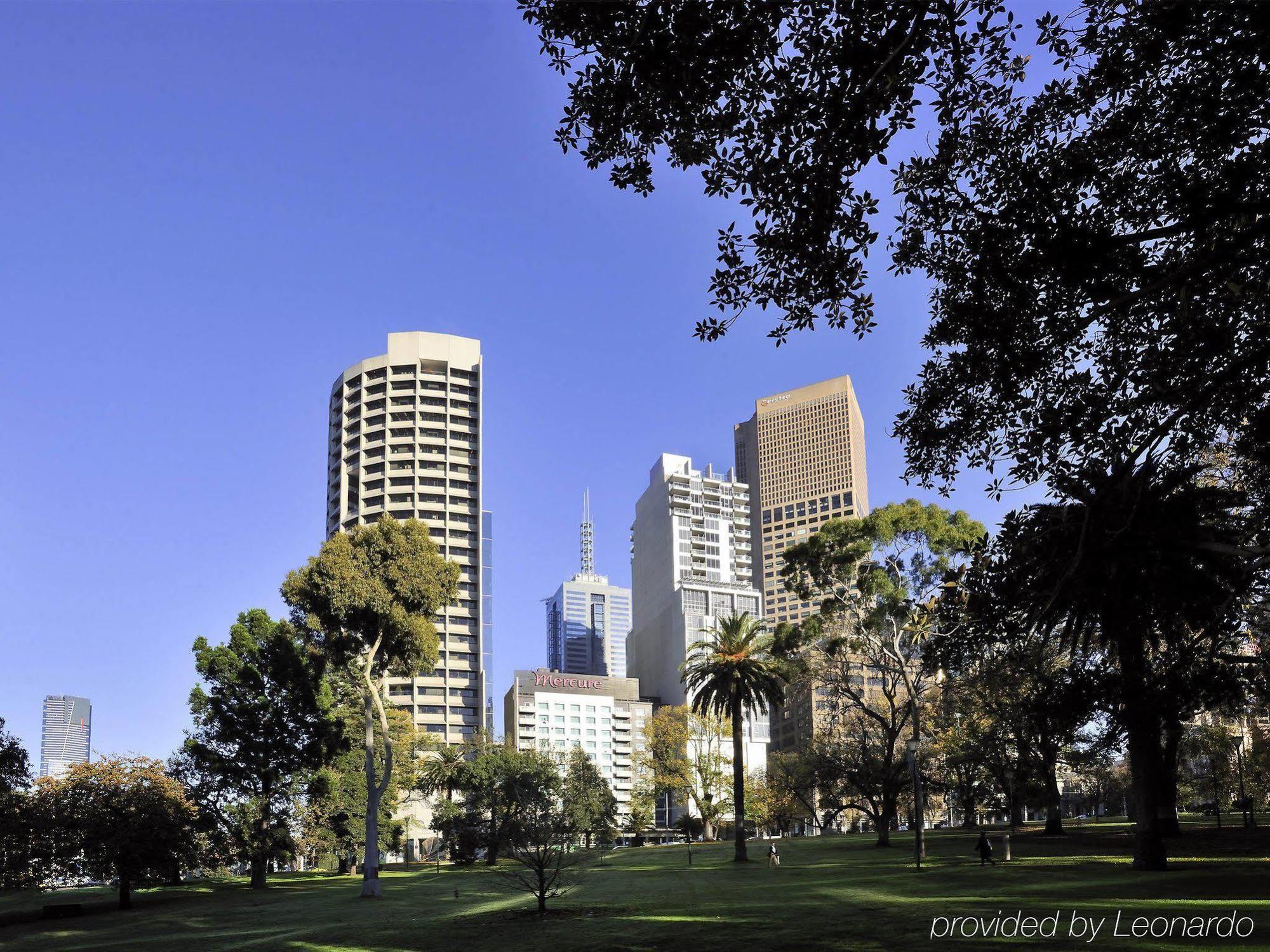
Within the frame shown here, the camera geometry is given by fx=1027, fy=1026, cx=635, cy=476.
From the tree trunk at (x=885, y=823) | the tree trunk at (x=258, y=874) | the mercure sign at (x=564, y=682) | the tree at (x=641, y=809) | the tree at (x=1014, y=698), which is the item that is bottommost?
the tree at (x=641, y=809)

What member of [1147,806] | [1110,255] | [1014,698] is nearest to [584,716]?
[1014,698]

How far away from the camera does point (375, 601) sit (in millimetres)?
48281

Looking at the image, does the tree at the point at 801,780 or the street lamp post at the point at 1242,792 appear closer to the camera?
the street lamp post at the point at 1242,792

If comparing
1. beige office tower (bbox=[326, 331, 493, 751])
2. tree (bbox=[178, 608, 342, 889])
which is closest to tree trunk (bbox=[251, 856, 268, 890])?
tree (bbox=[178, 608, 342, 889])

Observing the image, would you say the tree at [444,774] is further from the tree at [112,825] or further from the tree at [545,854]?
the tree at [545,854]

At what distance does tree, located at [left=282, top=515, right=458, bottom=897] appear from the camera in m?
48.0

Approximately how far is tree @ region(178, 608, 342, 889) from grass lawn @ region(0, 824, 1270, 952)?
498cm

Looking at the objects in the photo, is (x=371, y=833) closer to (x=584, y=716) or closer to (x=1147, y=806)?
(x=1147, y=806)

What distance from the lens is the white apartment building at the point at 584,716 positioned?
17912 centimetres

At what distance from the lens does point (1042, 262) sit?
12734mm

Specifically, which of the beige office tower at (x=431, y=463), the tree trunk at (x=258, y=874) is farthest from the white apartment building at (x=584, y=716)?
the tree trunk at (x=258, y=874)

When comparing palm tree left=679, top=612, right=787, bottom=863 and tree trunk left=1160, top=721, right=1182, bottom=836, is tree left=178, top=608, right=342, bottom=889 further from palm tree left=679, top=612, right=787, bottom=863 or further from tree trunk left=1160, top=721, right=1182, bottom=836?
tree trunk left=1160, top=721, right=1182, bottom=836

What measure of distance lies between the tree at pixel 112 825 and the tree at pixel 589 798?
26.2 metres

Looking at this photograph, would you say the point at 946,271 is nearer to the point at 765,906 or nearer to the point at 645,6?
the point at 645,6
